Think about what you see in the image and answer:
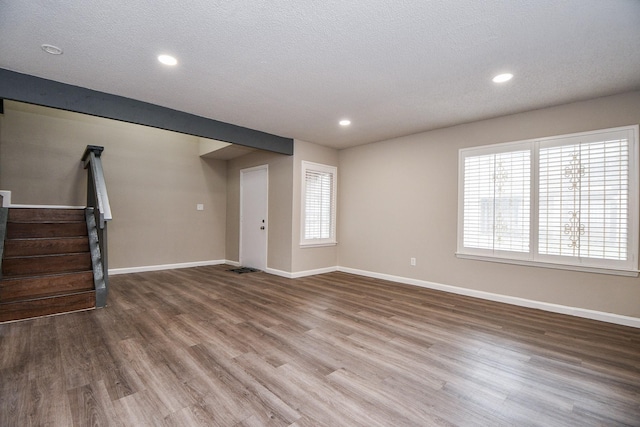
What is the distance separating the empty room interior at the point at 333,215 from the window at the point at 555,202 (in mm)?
21

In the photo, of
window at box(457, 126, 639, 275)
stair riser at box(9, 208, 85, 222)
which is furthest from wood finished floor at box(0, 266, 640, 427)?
stair riser at box(9, 208, 85, 222)

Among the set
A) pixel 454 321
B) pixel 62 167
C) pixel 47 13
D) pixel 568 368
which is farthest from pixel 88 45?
pixel 568 368

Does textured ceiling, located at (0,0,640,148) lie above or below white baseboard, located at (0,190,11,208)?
above

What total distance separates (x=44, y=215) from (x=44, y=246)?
866mm

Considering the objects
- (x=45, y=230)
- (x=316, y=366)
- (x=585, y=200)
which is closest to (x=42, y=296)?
(x=45, y=230)

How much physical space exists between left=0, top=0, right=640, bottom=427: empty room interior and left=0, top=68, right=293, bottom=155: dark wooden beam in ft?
0.07

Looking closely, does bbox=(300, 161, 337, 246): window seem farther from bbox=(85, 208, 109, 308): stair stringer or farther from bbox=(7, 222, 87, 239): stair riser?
bbox=(7, 222, 87, 239): stair riser

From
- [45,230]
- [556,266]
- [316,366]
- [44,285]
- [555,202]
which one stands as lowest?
[316,366]

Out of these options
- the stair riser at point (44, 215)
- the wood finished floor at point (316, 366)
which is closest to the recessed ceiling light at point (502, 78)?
the wood finished floor at point (316, 366)

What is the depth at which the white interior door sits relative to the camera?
6.00 metres

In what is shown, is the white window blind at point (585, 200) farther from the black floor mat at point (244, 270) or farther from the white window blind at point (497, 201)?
the black floor mat at point (244, 270)

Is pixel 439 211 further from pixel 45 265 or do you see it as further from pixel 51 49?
pixel 45 265

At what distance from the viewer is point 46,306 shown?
3.32m

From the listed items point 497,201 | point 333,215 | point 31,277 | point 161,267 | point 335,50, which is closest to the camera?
point 335,50
